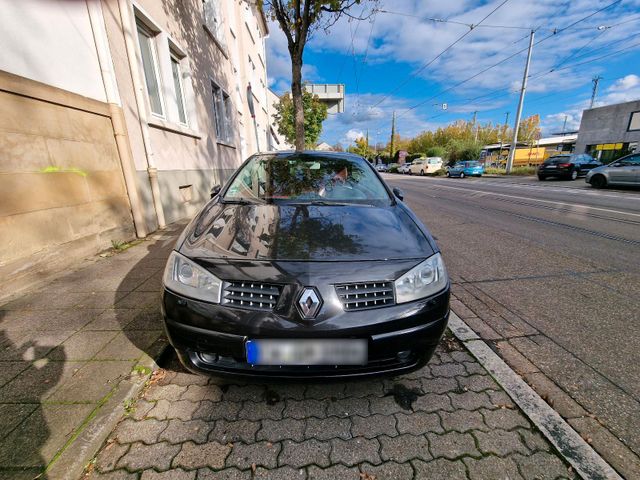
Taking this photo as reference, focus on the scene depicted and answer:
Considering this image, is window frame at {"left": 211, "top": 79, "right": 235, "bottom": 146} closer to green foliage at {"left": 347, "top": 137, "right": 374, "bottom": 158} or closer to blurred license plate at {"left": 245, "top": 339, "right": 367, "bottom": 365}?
blurred license plate at {"left": 245, "top": 339, "right": 367, "bottom": 365}

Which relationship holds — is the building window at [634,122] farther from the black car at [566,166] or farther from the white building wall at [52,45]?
the white building wall at [52,45]

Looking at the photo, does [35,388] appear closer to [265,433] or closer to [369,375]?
[265,433]

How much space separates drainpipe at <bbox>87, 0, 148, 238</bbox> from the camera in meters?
4.16

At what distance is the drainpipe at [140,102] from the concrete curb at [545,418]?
5.35 meters

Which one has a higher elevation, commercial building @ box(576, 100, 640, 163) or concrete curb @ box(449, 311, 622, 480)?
commercial building @ box(576, 100, 640, 163)

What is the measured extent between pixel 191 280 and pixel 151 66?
639 cm

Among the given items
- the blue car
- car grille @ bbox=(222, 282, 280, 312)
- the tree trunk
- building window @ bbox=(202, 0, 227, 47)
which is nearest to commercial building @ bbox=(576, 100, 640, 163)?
the blue car

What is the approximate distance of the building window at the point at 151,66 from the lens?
5.77 metres

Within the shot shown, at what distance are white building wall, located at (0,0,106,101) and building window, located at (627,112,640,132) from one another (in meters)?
33.4

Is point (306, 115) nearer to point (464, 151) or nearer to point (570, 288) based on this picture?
point (464, 151)

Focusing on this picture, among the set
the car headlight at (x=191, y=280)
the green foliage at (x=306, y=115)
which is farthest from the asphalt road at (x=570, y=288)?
Answer: the green foliage at (x=306, y=115)

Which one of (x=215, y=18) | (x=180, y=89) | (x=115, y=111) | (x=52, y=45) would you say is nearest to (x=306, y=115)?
(x=215, y=18)

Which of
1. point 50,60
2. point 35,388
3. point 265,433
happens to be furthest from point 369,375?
point 50,60

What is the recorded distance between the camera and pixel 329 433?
5.31 ft
